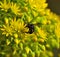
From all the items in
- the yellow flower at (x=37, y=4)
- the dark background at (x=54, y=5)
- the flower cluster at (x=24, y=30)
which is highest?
the yellow flower at (x=37, y=4)

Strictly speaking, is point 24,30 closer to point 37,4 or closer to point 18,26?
point 18,26

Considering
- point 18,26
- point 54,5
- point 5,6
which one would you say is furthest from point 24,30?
point 54,5

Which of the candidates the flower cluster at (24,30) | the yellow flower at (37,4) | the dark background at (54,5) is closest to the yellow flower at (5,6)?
the flower cluster at (24,30)

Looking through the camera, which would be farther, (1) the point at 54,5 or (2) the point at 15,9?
(1) the point at 54,5

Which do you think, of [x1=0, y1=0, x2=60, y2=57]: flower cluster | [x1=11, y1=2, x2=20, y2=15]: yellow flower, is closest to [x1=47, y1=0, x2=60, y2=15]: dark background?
[x1=0, y1=0, x2=60, y2=57]: flower cluster

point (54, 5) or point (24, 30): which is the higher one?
point (24, 30)

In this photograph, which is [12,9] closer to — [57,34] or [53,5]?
[57,34]

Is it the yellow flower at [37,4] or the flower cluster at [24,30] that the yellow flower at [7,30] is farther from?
the yellow flower at [37,4]

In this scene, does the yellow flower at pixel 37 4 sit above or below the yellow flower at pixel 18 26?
above

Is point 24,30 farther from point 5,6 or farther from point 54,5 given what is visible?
point 54,5

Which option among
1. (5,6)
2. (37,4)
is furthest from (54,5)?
(5,6)

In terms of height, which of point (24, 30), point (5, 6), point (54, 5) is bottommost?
point (54, 5)
